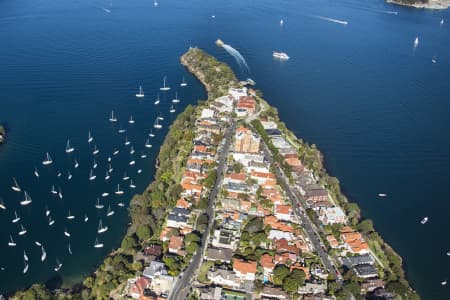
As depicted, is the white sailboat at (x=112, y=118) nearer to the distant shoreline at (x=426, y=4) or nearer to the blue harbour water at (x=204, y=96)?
the blue harbour water at (x=204, y=96)

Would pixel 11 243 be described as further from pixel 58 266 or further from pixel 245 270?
pixel 245 270

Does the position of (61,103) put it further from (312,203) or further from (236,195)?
(312,203)

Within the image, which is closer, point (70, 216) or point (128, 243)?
point (128, 243)

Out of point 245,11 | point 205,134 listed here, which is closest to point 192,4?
point 245,11

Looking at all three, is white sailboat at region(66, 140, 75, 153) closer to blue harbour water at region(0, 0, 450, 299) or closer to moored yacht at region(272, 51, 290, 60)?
blue harbour water at region(0, 0, 450, 299)

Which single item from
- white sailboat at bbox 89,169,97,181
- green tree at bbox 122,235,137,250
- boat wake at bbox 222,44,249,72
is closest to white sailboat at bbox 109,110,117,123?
white sailboat at bbox 89,169,97,181

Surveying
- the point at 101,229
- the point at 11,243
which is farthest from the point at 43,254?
the point at 101,229
